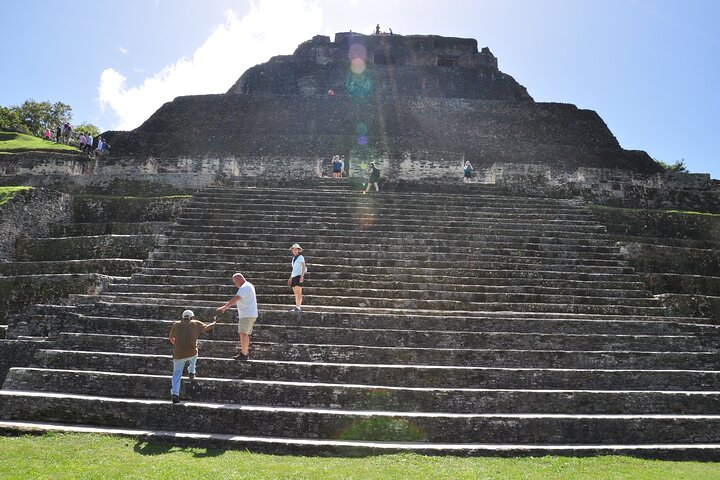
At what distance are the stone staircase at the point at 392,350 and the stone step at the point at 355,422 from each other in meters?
0.01

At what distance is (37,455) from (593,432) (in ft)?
16.8

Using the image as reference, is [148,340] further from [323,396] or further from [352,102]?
[352,102]

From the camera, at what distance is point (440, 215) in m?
11.3

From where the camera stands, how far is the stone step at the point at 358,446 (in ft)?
15.5

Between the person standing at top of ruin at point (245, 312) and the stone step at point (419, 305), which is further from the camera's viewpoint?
the stone step at point (419, 305)

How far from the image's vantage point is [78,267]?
9.03 metres

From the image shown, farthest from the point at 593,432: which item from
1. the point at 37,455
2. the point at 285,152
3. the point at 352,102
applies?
the point at 352,102

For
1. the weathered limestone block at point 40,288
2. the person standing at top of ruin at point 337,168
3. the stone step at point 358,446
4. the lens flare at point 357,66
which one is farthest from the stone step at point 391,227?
the lens flare at point 357,66

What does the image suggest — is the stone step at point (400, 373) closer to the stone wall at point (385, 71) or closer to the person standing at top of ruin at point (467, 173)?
the person standing at top of ruin at point (467, 173)

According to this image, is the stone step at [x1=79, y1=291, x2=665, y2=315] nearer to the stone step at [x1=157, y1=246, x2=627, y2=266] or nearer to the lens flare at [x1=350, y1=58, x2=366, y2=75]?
the stone step at [x1=157, y1=246, x2=627, y2=266]

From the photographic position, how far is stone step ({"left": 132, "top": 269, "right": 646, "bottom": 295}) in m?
8.58

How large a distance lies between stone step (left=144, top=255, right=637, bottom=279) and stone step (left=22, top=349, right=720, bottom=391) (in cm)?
303

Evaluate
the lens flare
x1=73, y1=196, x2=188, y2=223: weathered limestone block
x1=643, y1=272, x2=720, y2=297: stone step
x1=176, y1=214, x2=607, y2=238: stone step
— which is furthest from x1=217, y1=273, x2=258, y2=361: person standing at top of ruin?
the lens flare

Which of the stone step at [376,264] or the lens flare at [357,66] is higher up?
the lens flare at [357,66]
